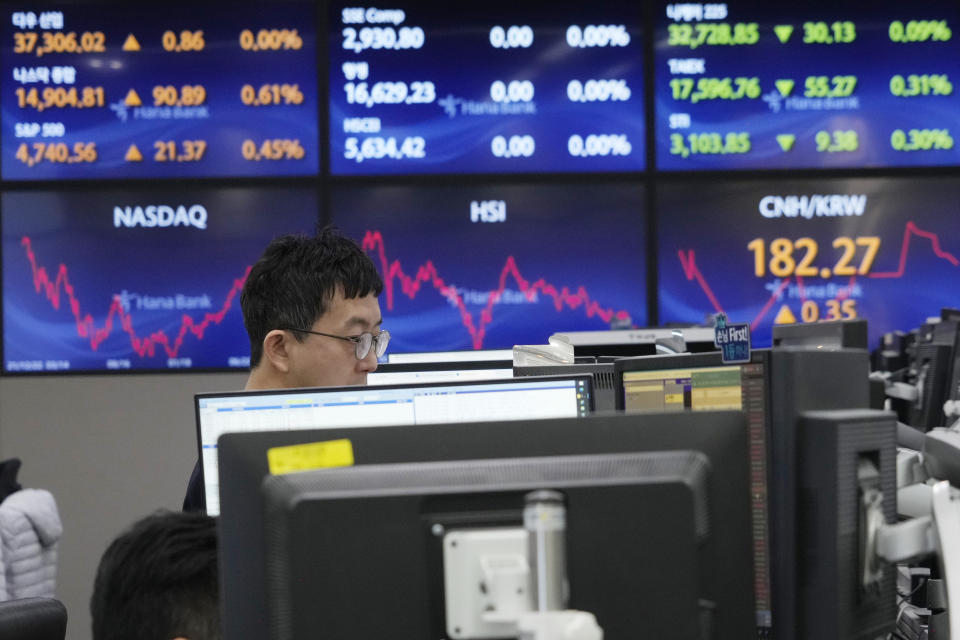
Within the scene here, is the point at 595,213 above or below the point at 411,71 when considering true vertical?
below

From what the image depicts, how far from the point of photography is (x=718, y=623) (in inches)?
44.5

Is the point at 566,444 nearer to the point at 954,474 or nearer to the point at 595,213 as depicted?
the point at 954,474

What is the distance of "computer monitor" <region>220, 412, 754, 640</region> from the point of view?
3.56ft

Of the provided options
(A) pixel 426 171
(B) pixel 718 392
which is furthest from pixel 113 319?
(B) pixel 718 392

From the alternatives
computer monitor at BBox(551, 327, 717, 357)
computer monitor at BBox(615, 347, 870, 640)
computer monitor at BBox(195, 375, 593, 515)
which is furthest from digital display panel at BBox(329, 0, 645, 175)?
computer monitor at BBox(615, 347, 870, 640)

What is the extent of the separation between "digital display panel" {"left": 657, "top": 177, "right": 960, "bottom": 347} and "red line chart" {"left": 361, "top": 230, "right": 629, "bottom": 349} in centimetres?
32

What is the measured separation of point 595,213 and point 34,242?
2.26 meters

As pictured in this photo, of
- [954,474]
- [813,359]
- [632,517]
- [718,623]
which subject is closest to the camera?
[632,517]

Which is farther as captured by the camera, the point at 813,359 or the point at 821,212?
the point at 821,212

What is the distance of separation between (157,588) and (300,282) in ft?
3.74

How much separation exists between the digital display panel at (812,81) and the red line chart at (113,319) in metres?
1.98

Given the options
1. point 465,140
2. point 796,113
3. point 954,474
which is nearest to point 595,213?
point 465,140

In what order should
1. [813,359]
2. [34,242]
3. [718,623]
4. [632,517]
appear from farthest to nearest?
[34,242]
[813,359]
[718,623]
[632,517]

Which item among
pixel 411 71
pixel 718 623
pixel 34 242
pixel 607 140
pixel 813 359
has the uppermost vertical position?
pixel 411 71
